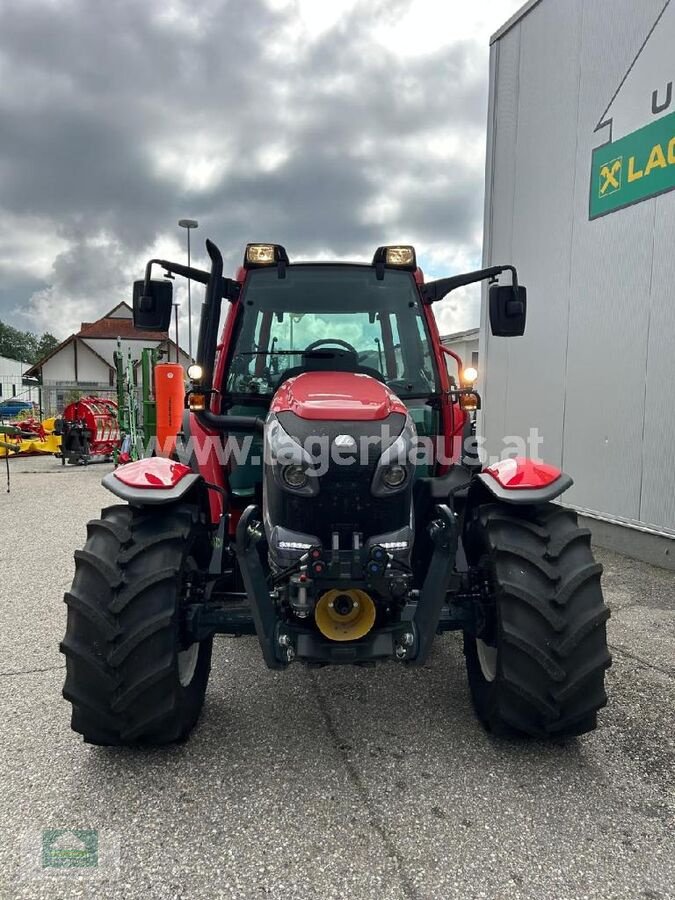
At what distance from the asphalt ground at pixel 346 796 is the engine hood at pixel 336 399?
141cm

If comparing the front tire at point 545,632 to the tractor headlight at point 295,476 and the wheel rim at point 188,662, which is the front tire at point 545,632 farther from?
the wheel rim at point 188,662

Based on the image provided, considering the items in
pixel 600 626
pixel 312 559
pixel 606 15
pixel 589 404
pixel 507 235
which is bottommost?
pixel 600 626

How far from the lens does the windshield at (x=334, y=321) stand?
3369mm

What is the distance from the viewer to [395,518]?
246 cm

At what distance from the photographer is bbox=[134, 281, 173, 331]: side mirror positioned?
10.4 feet

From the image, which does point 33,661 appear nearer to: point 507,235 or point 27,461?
point 507,235

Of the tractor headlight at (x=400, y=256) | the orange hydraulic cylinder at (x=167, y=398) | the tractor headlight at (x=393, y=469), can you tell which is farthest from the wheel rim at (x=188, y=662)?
the orange hydraulic cylinder at (x=167, y=398)

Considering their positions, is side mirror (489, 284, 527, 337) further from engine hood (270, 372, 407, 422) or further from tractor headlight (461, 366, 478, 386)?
engine hood (270, 372, 407, 422)

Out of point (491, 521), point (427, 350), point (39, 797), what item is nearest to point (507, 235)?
point (427, 350)

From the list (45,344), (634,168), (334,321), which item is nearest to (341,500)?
(334,321)

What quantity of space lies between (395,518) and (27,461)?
16.1 meters

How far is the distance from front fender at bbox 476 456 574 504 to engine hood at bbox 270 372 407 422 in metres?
0.52

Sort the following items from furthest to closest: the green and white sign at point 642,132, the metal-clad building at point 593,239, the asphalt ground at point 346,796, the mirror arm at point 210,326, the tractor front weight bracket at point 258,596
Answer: the metal-clad building at point 593,239
the green and white sign at point 642,132
the mirror arm at point 210,326
the tractor front weight bracket at point 258,596
the asphalt ground at point 346,796

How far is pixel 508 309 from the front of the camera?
3441mm
